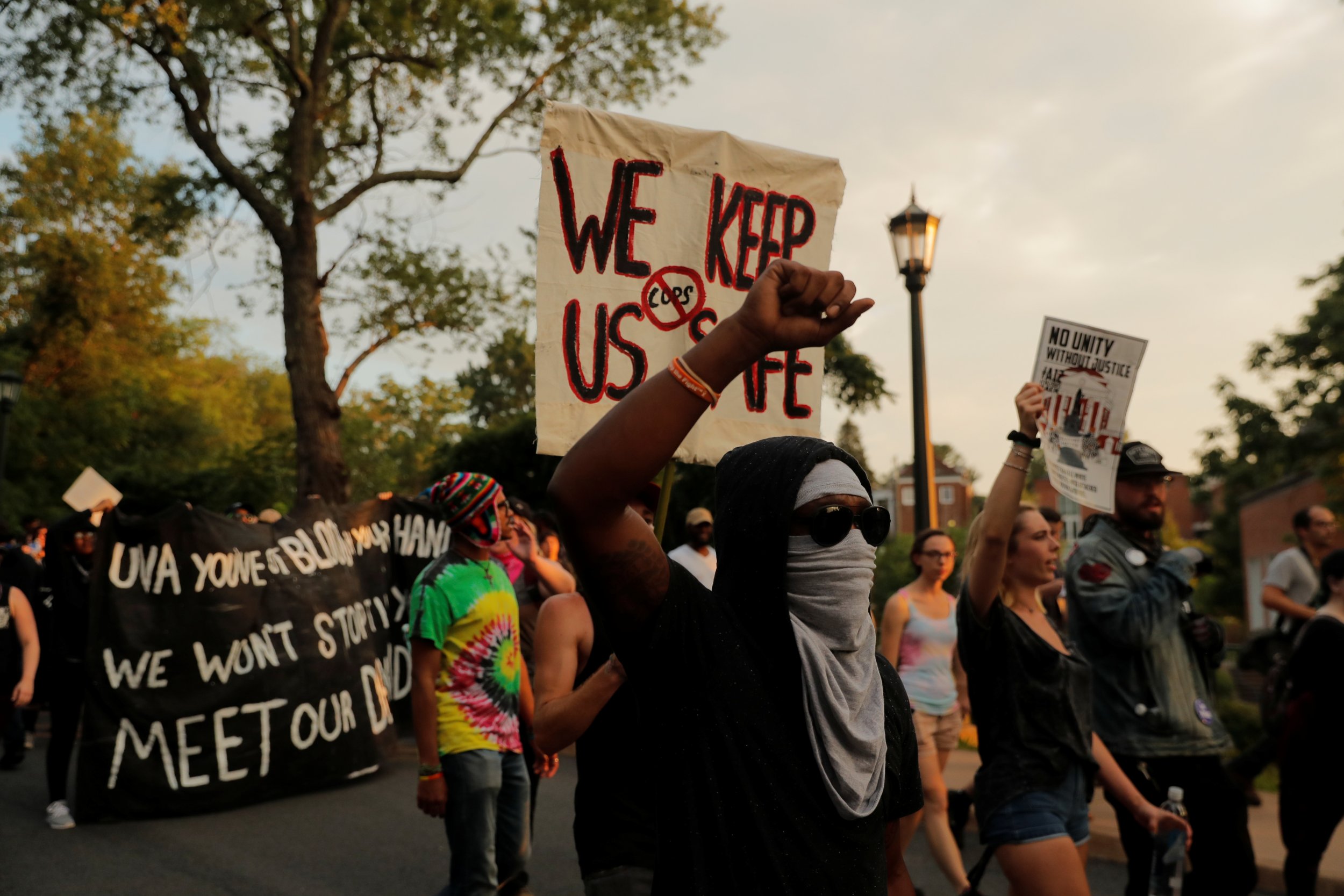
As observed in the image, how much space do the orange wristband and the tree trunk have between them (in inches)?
576

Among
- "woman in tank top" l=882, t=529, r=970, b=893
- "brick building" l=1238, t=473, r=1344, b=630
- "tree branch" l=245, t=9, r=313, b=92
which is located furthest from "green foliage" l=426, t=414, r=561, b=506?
"brick building" l=1238, t=473, r=1344, b=630

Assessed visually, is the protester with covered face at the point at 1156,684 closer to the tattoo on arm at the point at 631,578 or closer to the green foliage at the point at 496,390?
the tattoo on arm at the point at 631,578

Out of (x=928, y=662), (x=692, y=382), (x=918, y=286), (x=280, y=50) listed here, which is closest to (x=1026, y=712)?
(x=692, y=382)

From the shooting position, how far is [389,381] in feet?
148

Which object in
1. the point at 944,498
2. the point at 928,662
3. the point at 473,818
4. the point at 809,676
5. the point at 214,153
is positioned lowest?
the point at 473,818

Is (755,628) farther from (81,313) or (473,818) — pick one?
(81,313)

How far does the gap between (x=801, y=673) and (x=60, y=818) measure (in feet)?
24.8

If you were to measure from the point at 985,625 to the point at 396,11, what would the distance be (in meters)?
14.7

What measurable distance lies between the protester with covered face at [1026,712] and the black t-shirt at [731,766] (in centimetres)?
198

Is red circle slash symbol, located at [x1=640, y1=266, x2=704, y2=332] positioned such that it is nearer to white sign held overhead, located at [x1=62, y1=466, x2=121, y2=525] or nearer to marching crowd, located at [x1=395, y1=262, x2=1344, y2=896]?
marching crowd, located at [x1=395, y1=262, x2=1344, y2=896]

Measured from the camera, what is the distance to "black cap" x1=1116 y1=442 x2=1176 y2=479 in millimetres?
4879

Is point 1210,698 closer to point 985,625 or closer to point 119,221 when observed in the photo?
point 985,625

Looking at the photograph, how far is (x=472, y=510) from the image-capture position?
185 inches

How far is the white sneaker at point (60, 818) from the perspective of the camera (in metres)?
7.65
